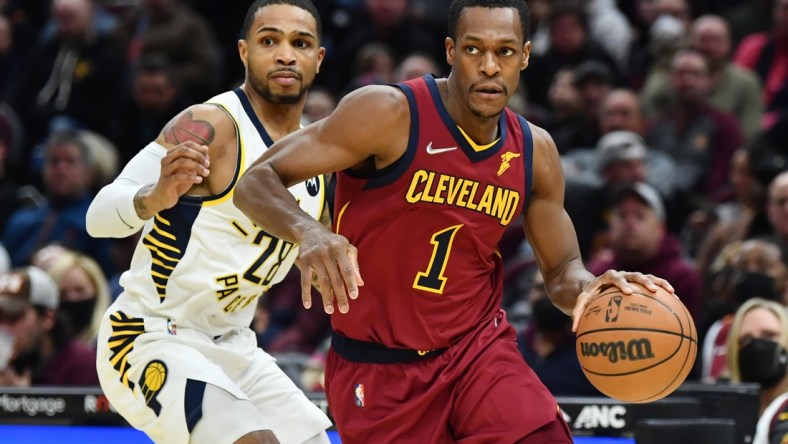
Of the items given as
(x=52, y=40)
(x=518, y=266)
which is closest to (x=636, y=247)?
(x=518, y=266)

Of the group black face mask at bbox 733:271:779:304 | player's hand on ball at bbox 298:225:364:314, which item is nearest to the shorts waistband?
player's hand on ball at bbox 298:225:364:314

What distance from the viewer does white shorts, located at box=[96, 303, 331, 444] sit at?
470 cm

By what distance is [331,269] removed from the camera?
154 inches

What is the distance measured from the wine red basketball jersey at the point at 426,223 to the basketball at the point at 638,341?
479 mm

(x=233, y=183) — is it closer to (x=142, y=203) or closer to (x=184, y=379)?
(x=142, y=203)

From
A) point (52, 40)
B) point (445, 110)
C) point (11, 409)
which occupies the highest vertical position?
point (52, 40)

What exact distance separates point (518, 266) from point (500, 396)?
424 centimetres

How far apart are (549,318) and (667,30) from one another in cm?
419

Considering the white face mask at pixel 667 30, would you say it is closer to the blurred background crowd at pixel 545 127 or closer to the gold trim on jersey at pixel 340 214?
the blurred background crowd at pixel 545 127

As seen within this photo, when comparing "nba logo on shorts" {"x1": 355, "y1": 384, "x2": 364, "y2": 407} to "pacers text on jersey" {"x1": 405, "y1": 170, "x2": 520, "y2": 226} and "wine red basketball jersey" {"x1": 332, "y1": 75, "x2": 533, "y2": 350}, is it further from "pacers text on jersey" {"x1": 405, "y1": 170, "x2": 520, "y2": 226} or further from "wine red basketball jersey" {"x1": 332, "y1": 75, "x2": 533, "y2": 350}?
"pacers text on jersey" {"x1": 405, "y1": 170, "x2": 520, "y2": 226}

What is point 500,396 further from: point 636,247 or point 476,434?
point 636,247

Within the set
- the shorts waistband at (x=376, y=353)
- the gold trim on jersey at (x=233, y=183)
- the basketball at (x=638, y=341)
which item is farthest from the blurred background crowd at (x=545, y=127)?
the gold trim on jersey at (x=233, y=183)

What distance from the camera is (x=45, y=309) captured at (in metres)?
7.80

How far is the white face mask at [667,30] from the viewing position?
1073 centimetres
